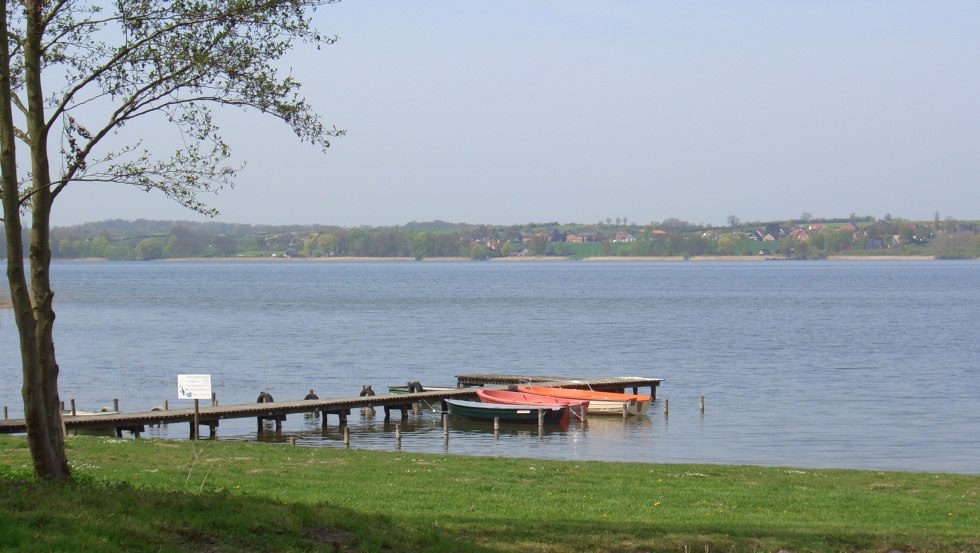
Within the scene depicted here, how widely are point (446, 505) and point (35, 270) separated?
6.01 m

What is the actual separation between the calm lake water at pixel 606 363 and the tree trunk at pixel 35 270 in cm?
1941

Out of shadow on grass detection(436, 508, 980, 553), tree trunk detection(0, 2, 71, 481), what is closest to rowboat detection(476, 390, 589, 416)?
shadow on grass detection(436, 508, 980, 553)

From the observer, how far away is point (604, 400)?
1624 inches

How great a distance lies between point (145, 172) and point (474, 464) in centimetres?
1004

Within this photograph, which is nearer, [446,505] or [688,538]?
[688,538]

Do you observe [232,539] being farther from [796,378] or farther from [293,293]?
[293,293]

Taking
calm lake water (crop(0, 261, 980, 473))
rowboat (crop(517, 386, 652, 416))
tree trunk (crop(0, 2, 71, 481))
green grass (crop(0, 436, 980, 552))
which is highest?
tree trunk (crop(0, 2, 71, 481))

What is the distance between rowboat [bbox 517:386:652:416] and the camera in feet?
134

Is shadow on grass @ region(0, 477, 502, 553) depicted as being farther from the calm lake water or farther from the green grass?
the calm lake water

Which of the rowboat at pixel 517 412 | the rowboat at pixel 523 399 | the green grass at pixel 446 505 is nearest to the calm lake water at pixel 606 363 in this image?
the rowboat at pixel 517 412

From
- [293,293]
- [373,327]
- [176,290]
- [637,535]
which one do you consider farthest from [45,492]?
[176,290]

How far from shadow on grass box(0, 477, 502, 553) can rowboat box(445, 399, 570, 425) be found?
25.8 m

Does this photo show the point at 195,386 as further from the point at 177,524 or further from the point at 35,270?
the point at 177,524

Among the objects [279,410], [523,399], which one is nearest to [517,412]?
[523,399]
